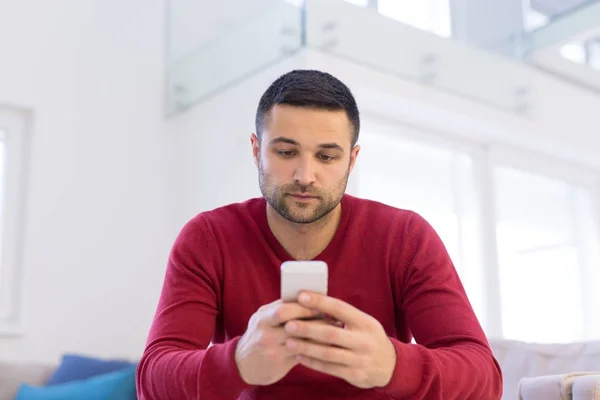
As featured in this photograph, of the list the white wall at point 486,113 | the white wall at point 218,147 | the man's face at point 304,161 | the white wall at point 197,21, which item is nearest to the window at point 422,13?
the white wall at point 486,113

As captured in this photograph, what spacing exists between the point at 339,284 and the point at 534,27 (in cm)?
295

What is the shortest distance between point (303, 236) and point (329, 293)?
0.12 m

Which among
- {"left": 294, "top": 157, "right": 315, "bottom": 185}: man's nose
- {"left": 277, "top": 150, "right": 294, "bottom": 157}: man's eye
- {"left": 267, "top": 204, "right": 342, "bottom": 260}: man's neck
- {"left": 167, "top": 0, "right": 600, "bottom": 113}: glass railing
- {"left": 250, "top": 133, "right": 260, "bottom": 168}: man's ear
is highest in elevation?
{"left": 167, "top": 0, "right": 600, "bottom": 113}: glass railing

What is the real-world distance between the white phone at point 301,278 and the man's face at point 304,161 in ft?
1.03

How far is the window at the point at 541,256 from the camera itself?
403cm

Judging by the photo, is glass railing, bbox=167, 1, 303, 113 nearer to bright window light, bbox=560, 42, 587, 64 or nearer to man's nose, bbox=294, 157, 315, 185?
bright window light, bbox=560, 42, 587, 64

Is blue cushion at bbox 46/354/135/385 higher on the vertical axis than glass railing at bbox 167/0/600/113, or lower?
lower

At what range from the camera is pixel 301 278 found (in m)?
1.04

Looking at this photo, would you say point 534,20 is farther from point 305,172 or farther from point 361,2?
point 305,172

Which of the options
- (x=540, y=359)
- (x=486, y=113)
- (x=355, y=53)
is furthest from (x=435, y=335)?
(x=486, y=113)

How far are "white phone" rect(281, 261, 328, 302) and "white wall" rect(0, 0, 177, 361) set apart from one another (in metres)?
2.53

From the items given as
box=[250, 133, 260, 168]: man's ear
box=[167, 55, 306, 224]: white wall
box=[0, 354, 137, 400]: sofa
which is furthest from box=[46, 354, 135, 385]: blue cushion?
box=[250, 133, 260, 168]: man's ear

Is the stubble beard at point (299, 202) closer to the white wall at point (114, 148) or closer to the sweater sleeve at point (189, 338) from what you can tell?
the sweater sleeve at point (189, 338)

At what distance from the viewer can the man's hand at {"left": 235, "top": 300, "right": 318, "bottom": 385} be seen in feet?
3.38
